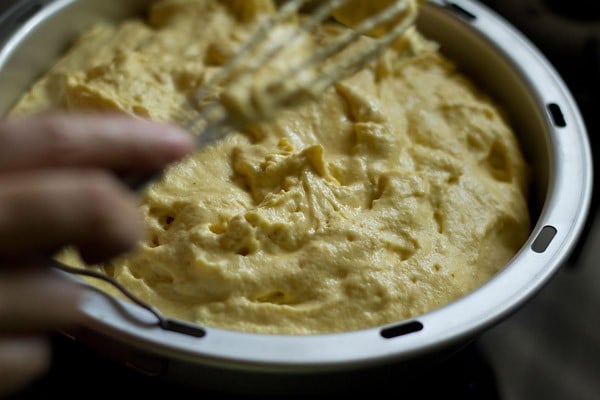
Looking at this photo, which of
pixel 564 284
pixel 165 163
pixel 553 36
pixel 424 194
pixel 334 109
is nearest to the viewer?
pixel 165 163

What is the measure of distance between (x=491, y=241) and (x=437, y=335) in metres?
0.31

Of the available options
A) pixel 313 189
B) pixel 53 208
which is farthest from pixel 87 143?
pixel 313 189

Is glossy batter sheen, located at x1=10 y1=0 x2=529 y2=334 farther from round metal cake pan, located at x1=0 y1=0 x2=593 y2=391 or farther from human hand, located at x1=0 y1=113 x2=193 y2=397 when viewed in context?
human hand, located at x1=0 y1=113 x2=193 y2=397

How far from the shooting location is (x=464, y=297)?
0.93 metres

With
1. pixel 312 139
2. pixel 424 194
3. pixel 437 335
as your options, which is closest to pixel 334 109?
pixel 312 139

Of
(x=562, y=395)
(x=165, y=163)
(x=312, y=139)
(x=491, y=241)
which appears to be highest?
(x=165, y=163)

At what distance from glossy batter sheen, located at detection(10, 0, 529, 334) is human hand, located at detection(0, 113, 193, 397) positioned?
37cm

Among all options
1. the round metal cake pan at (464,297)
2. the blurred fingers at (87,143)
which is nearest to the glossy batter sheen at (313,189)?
the round metal cake pan at (464,297)

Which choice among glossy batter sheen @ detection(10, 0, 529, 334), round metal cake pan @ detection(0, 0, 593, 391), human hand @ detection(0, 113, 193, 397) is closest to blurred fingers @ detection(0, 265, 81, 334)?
human hand @ detection(0, 113, 193, 397)

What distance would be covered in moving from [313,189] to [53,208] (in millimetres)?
566

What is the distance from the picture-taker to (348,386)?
92cm

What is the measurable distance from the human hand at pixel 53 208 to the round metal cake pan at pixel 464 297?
0.24 meters

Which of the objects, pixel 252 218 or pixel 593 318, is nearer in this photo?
pixel 252 218

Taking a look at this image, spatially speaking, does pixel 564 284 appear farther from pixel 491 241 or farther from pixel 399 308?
pixel 399 308
